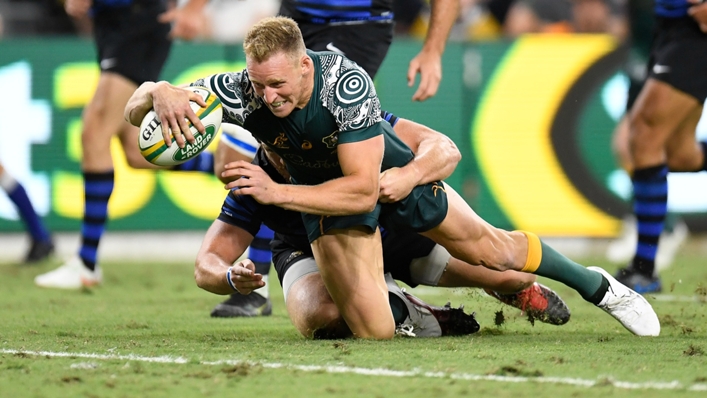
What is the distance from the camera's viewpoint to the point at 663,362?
12.6 feet

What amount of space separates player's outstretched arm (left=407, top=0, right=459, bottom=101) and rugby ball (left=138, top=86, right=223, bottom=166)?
1.58 metres

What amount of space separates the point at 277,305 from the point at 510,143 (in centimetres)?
396

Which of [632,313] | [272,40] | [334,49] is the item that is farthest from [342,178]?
[334,49]

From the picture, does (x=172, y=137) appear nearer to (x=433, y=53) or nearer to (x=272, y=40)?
(x=272, y=40)

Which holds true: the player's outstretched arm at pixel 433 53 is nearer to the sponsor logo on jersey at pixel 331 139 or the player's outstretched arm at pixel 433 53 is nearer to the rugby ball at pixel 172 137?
the sponsor logo on jersey at pixel 331 139

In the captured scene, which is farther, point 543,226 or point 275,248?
point 543,226

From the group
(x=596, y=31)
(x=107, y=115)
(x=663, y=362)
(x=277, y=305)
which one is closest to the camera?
(x=663, y=362)

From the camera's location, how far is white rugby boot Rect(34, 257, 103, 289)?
6.84m

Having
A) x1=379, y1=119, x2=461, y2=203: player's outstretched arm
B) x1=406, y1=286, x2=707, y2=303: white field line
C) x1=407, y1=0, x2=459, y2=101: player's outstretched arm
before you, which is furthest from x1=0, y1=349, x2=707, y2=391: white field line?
x1=407, y1=0, x2=459, y2=101: player's outstretched arm

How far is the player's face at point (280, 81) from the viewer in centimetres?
408

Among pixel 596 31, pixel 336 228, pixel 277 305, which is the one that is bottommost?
pixel 277 305

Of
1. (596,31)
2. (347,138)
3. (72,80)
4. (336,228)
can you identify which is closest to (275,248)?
(336,228)

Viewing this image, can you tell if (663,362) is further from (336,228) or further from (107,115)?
(107,115)

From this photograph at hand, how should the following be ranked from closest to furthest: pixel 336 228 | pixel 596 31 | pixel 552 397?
pixel 552 397 < pixel 336 228 < pixel 596 31
